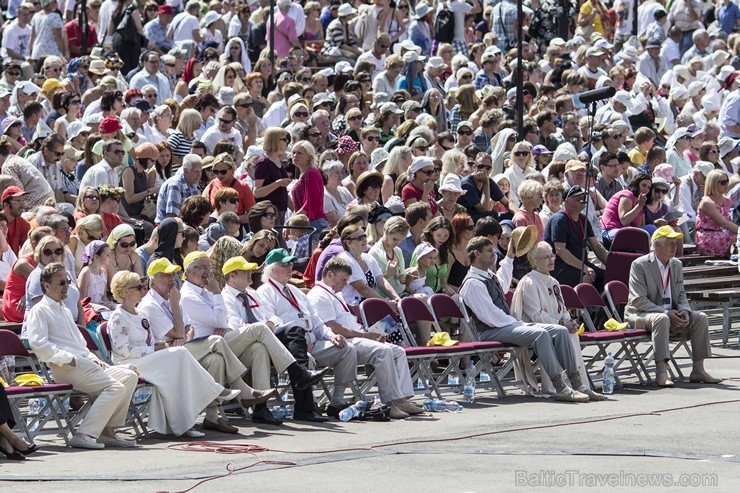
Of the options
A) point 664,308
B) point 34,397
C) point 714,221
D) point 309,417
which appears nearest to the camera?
point 34,397

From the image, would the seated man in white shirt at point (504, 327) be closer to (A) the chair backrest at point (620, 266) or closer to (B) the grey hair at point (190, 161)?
(A) the chair backrest at point (620, 266)

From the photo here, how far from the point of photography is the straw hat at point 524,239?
15.4 meters

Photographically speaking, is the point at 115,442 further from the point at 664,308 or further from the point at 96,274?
the point at 664,308

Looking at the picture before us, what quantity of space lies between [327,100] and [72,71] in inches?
152

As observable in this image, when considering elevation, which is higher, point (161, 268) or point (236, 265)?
point (161, 268)

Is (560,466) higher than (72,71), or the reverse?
(72,71)

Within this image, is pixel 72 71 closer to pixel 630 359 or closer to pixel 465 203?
pixel 465 203

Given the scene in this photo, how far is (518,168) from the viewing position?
60.7ft

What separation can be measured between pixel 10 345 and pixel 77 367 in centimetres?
55

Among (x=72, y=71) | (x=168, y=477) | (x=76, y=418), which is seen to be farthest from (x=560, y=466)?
(x=72, y=71)

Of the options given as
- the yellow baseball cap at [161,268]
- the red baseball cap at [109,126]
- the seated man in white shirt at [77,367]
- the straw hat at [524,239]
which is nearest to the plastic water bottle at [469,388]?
the straw hat at [524,239]

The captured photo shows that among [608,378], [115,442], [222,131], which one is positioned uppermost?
[222,131]

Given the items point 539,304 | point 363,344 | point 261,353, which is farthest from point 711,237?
point 261,353

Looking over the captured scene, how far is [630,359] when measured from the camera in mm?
15078
